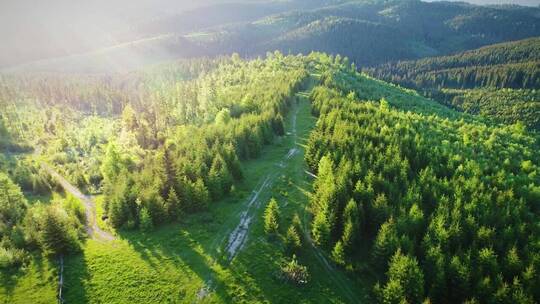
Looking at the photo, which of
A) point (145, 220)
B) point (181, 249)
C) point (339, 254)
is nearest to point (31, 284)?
point (145, 220)

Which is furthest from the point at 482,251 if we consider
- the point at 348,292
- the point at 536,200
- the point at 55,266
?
the point at 55,266

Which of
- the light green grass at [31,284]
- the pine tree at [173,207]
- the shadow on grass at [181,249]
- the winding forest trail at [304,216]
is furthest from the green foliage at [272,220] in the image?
the light green grass at [31,284]

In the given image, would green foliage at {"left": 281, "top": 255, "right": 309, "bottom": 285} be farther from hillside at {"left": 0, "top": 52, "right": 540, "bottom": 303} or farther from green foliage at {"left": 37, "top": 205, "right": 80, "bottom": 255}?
green foliage at {"left": 37, "top": 205, "right": 80, "bottom": 255}

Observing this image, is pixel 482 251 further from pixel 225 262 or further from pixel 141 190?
pixel 141 190

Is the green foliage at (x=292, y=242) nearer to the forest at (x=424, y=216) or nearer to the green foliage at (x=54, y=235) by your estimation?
the forest at (x=424, y=216)

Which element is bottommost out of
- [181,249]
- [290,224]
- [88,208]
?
[88,208]

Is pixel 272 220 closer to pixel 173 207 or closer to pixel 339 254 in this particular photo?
pixel 339 254
